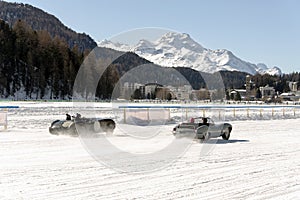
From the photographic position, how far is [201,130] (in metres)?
15.9

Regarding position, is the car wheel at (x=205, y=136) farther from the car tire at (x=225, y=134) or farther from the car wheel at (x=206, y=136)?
the car tire at (x=225, y=134)

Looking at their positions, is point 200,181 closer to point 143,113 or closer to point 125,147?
point 125,147

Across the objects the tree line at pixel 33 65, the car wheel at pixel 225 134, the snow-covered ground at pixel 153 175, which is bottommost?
the snow-covered ground at pixel 153 175

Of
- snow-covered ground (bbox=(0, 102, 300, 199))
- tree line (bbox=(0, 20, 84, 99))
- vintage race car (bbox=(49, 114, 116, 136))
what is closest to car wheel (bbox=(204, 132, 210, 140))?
snow-covered ground (bbox=(0, 102, 300, 199))

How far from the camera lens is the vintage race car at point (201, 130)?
15906 mm

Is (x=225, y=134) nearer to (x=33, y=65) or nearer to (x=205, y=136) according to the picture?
(x=205, y=136)

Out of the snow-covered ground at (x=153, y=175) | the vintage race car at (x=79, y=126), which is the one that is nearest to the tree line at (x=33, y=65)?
the vintage race car at (x=79, y=126)

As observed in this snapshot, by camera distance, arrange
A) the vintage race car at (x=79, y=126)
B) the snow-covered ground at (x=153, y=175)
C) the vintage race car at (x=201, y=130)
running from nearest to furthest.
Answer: the snow-covered ground at (x=153, y=175) < the vintage race car at (x=201, y=130) < the vintage race car at (x=79, y=126)

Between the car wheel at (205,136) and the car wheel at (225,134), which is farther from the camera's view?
the car wheel at (225,134)

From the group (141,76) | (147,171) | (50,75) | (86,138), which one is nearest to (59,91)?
(50,75)

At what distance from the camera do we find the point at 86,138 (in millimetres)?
16484

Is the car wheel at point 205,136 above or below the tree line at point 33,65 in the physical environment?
below

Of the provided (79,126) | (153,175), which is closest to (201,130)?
(79,126)

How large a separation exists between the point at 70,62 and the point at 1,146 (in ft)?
317
